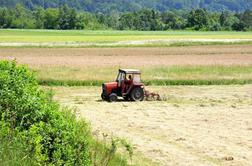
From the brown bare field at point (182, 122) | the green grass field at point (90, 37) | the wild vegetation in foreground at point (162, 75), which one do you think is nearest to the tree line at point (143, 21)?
the green grass field at point (90, 37)

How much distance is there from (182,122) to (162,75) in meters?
18.0

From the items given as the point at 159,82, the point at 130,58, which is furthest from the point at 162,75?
the point at 130,58

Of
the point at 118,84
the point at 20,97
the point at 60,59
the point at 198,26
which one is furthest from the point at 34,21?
the point at 20,97

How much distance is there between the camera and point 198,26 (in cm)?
15212

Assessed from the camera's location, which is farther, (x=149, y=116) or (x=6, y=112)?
(x=149, y=116)

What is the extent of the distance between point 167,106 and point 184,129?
639 cm

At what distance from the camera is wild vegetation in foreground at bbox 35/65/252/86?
35031 millimetres

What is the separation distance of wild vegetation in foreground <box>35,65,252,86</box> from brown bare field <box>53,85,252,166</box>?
274 centimetres

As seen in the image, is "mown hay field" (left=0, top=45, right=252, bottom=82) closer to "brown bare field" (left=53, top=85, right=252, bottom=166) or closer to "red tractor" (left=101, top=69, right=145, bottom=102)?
"brown bare field" (left=53, top=85, right=252, bottom=166)

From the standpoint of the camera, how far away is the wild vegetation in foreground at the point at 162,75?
35031mm

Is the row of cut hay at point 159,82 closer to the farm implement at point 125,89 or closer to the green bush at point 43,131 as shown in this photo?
the farm implement at point 125,89

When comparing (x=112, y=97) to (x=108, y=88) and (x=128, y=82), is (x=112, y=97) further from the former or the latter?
(x=128, y=82)

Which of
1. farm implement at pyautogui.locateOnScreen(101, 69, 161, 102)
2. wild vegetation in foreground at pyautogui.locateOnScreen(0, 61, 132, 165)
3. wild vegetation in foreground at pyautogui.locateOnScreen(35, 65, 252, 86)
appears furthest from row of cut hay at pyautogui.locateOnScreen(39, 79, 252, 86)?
wild vegetation in foreground at pyautogui.locateOnScreen(0, 61, 132, 165)

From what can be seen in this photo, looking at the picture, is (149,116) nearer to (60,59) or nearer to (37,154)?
(37,154)
